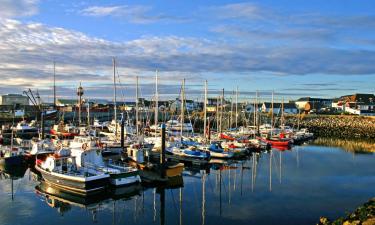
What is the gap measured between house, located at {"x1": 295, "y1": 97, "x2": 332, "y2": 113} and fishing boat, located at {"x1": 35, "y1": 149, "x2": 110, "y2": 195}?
4185 inches

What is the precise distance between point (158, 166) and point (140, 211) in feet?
23.2

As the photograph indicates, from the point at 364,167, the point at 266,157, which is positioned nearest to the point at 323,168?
the point at 364,167

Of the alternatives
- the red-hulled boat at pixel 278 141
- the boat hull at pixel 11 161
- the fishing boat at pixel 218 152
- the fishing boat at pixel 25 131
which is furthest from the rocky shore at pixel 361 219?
the fishing boat at pixel 25 131

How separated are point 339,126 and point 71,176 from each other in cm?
6551

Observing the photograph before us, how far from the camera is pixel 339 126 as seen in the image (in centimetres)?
7738

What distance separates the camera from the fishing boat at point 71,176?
23656 mm

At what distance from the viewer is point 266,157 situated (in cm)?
4203

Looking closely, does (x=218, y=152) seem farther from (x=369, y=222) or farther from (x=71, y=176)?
(x=369, y=222)

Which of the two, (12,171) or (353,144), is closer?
(12,171)

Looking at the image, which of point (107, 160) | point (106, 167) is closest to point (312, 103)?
point (107, 160)

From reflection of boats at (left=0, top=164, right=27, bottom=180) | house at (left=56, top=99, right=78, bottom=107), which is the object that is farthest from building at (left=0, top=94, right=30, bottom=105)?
reflection of boats at (left=0, top=164, right=27, bottom=180)

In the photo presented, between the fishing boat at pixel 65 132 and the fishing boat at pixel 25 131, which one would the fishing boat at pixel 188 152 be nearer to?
the fishing boat at pixel 65 132

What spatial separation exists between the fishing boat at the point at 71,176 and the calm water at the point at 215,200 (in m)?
0.70

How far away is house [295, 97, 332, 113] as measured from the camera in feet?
415
